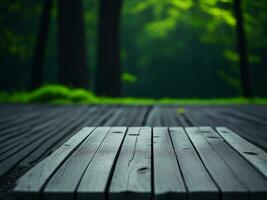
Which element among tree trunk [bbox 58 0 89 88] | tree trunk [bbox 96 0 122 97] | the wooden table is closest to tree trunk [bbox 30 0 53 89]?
tree trunk [bbox 58 0 89 88]

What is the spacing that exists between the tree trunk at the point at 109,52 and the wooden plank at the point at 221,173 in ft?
32.1

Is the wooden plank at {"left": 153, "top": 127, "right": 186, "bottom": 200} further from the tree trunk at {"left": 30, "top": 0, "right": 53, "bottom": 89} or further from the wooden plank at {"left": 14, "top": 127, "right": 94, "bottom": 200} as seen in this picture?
the tree trunk at {"left": 30, "top": 0, "right": 53, "bottom": 89}

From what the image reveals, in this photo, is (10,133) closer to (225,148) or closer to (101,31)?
(225,148)

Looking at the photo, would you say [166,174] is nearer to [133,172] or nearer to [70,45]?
[133,172]

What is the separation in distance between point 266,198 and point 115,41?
11.7 metres

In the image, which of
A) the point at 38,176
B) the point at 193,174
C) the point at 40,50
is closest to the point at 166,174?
the point at 193,174

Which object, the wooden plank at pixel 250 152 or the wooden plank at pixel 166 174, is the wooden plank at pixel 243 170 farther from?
the wooden plank at pixel 166 174

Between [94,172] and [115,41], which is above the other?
[115,41]

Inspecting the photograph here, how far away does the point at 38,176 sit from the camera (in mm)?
2105

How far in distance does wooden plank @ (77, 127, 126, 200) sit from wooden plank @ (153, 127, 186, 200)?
272 mm

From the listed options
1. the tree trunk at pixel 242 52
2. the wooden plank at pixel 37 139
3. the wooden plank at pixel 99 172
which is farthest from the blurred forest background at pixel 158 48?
the wooden plank at pixel 99 172

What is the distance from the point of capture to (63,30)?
42.0 feet

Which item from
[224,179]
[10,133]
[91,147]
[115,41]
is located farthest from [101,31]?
[224,179]

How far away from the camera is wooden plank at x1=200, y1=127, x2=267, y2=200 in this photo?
183cm
